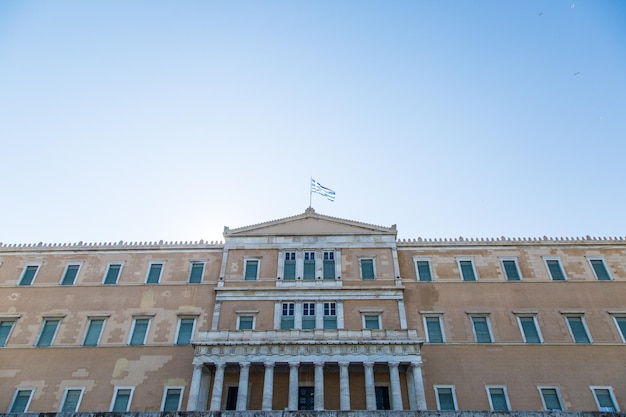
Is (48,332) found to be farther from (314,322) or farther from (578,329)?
(578,329)

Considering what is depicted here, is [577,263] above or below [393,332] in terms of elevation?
above

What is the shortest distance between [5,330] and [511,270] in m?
35.5

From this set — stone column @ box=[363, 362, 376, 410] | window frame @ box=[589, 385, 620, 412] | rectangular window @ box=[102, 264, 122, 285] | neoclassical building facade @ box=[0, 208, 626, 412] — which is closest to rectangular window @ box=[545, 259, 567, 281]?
neoclassical building facade @ box=[0, 208, 626, 412]

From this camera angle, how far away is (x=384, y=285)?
31.8 metres

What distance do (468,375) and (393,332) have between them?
19.1ft

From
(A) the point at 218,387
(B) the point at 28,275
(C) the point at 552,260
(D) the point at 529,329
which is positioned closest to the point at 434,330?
(D) the point at 529,329

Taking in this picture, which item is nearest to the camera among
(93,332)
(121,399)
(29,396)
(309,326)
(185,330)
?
(121,399)

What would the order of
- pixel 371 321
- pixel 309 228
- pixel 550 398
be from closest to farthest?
pixel 550 398 → pixel 371 321 → pixel 309 228

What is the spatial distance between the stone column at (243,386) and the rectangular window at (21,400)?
1350cm

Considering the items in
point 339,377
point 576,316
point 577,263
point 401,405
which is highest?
point 577,263

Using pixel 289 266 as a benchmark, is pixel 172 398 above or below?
below

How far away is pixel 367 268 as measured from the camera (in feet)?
108

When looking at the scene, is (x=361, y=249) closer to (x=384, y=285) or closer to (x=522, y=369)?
(x=384, y=285)

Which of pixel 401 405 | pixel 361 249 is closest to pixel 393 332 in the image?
pixel 401 405
